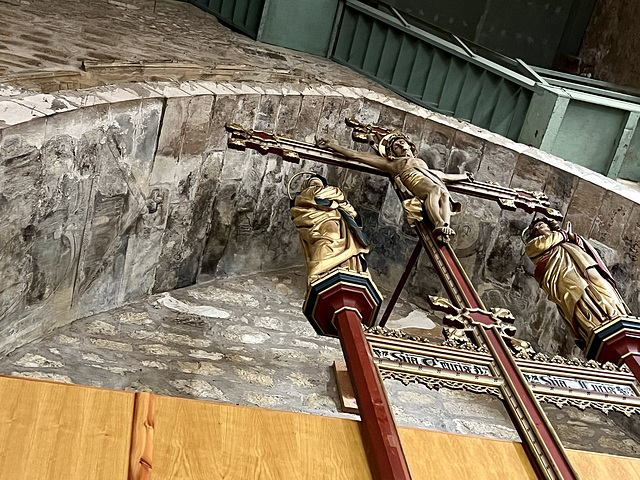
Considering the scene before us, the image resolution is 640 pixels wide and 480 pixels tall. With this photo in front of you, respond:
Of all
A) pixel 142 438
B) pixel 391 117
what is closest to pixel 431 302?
pixel 142 438

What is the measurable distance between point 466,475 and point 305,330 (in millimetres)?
2548

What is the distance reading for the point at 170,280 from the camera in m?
4.92

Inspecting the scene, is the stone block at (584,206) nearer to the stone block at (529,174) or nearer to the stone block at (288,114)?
the stone block at (529,174)

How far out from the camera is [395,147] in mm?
4516

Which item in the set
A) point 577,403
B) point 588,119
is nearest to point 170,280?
point 577,403

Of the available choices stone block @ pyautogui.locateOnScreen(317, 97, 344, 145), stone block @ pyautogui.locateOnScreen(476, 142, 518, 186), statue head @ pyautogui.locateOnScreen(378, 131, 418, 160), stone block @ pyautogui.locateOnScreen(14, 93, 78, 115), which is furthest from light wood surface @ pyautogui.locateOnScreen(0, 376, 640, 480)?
stone block @ pyautogui.locateOnScreen(317, 97, 344, 145)

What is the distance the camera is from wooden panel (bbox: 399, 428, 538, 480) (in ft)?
7.55

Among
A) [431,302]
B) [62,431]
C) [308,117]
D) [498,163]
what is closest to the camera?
[62,431]

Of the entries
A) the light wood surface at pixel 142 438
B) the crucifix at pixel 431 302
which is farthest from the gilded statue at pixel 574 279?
the light wood surface at pixel 142 438

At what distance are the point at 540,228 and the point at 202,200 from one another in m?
2.01

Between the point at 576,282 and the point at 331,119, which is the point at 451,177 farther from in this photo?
the point at 331,119

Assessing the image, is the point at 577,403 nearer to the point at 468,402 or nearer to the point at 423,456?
the point at 423,456

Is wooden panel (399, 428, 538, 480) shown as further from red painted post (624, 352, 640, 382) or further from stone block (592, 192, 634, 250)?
stone block (592, 192, 634, 250)

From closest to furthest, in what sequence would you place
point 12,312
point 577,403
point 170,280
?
point 577,403 < point 12,312 < point 170,280
